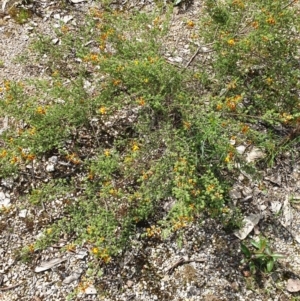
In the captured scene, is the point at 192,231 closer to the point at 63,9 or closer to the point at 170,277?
the point at 170,277

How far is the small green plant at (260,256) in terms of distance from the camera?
3906mm

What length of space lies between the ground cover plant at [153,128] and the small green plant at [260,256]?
1.03 ft

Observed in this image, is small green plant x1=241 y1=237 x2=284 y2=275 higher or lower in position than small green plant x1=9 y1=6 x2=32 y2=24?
lower

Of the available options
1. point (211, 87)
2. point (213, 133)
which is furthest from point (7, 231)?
point (211, 87)

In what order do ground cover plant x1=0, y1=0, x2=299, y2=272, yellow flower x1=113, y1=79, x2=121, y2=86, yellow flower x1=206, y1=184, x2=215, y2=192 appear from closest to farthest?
yellow flower x1=206, y1=184, x2=215, y2=192
ground cover plant x1=0, y1=0, x2=299, y2=272
yellow flower x1=113, y1=79, x2=121, y2=86

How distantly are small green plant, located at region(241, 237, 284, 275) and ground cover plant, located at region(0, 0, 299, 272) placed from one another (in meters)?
0.31

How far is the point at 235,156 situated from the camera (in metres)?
4.26

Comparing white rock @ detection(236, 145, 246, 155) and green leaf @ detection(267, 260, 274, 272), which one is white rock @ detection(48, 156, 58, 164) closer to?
white rock @ detection(236, 145, 246, 155)

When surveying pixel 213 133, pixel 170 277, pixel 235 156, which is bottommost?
pixel 170 277

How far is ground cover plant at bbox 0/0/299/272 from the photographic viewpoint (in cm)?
386

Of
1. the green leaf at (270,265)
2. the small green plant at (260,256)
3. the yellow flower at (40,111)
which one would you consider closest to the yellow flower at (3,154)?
the yellow flower at (40,111)

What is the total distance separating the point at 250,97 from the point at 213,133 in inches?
56.4

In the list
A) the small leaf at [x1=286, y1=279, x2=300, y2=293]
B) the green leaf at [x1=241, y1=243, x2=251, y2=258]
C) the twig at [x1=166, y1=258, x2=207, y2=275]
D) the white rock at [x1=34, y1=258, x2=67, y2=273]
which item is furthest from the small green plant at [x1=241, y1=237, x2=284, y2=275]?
the white rock at [x1=34, y1=258, x2=67, y2=273]

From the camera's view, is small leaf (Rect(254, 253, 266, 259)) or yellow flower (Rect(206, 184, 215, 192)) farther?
small leaf (Rect(254, 253, 266, 259))
